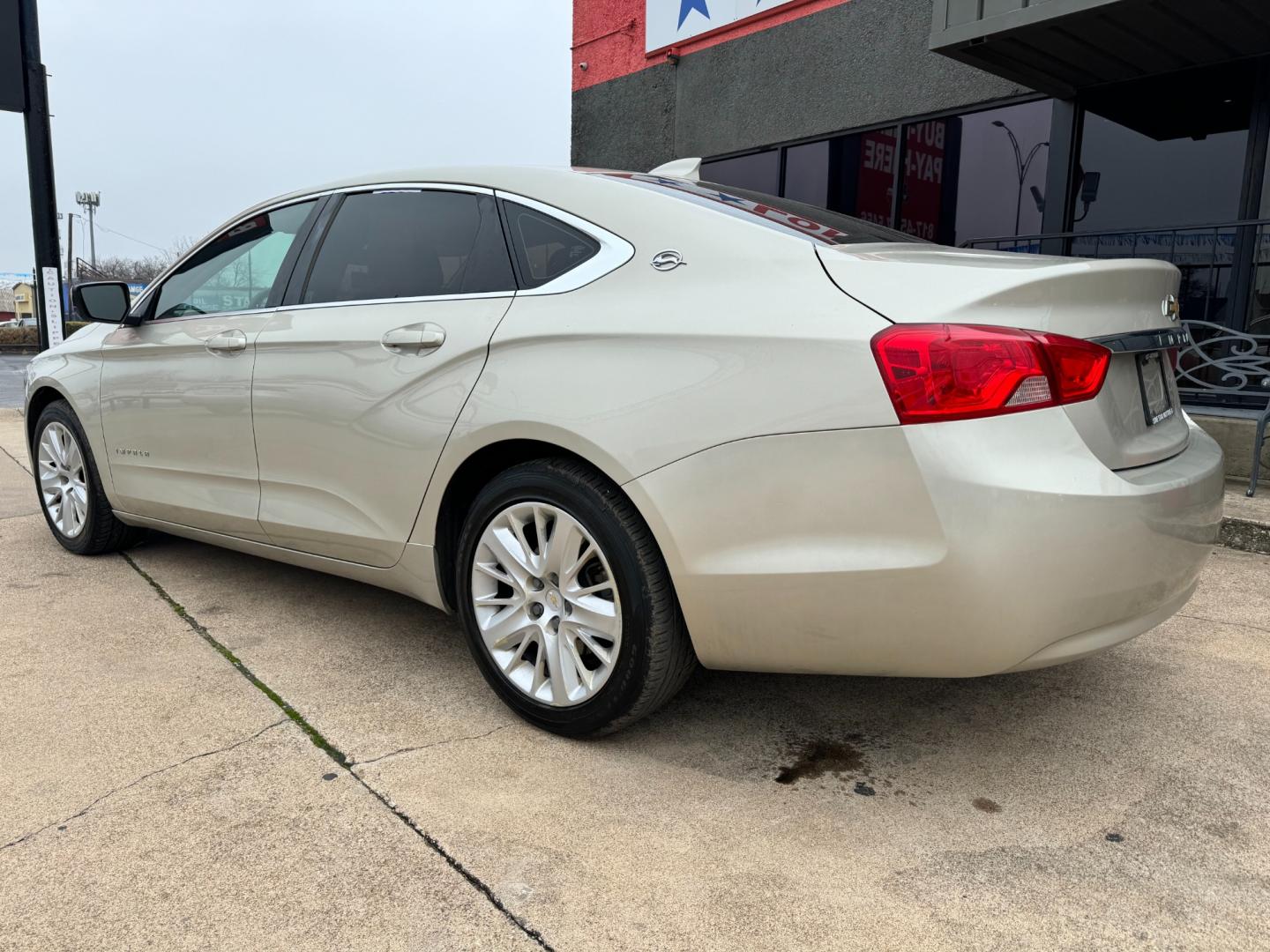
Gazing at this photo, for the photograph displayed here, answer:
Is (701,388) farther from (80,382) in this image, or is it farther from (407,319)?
(80,382)

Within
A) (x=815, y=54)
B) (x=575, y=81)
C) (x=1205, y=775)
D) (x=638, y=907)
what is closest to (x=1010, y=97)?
(x=815, y=54)

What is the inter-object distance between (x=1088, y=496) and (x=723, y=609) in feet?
2.61

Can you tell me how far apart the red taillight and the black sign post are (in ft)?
38.1

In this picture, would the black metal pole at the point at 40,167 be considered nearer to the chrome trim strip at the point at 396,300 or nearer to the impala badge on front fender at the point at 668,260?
the chrome trim strip at the point at 396,300

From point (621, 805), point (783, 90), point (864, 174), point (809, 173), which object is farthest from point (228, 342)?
point (783, 90)

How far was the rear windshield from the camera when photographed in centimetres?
237

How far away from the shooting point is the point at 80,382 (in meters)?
4.09

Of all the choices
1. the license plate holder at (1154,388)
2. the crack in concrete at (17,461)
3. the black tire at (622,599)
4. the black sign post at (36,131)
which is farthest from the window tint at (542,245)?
the black sign post at (36,131)

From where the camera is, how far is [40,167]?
1087 centimetres

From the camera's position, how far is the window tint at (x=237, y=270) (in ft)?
11.0

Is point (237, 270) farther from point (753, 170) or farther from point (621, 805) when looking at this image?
point (753, 170)

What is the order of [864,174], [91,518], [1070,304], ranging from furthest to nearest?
1. [864,174]
2. [91,518]
3. [1070,304]

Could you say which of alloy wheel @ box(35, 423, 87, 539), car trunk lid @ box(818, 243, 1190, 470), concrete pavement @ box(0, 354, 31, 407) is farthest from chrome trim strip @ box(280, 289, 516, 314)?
concrete pavement @ box(0, 354, 31, 407)

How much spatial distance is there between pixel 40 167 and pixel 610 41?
6789 mm
